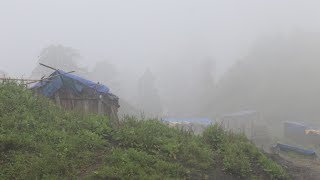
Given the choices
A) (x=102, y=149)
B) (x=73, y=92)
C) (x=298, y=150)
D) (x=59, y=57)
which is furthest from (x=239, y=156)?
(x=59, y=57)

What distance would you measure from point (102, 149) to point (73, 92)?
7.49 meters

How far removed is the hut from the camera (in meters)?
15.9

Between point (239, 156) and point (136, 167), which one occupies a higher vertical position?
point (239, 156)

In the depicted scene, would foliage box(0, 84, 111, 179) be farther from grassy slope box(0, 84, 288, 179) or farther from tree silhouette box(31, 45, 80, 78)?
tree silhouette box(31, 45, 80, 78)

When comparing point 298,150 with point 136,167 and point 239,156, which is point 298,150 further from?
point 136,167

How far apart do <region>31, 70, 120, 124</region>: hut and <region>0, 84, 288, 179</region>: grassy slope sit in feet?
13.3

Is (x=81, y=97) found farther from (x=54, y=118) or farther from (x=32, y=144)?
(x=32, y=144)

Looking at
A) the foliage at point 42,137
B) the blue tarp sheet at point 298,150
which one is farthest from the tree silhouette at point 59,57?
the foliage at point 42,137

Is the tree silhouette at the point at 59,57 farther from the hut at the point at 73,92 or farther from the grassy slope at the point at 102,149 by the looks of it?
the grassy slope at the point at 102,149

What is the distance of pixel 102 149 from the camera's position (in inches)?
365

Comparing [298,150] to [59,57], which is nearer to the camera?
[298,150]

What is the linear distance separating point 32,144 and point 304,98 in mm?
69344

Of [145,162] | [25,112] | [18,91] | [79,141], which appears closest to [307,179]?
[145,162]

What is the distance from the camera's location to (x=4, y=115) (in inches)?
368
